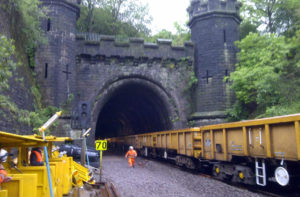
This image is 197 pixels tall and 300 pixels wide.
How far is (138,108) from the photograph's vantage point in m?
31.8

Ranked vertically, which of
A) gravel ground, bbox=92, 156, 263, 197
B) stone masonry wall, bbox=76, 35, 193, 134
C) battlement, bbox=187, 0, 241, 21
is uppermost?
battlement, bbox=187, 0, 241, 21

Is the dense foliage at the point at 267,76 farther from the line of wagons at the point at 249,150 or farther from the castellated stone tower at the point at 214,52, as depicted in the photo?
the line of wagons at the point at 249,150

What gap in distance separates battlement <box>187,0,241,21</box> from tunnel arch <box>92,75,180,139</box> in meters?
6.42

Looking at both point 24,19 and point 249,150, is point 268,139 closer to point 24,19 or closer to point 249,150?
point 249,150

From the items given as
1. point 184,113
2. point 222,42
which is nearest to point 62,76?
point 184,113

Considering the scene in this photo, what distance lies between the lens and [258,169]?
8.83 meters

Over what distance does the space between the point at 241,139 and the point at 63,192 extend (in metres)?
5.49

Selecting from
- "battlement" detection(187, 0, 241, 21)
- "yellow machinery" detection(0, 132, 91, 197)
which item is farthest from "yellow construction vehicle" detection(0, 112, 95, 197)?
"battlement" detection(187, 0, 241, 21)

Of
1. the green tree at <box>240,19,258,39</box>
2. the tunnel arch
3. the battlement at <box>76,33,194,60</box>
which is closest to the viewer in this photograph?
the battlement at <box>76,33,194,60</box>

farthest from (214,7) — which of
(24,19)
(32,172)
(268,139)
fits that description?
(32,172)

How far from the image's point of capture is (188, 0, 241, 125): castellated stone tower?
70.6 ft

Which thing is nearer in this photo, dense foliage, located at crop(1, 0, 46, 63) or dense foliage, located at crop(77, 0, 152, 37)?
dense foliage, located at crop(1, 0, 46, 63)

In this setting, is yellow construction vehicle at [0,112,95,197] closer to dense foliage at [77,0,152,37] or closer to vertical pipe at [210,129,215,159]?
vertical pipe at [210,129,215,159]

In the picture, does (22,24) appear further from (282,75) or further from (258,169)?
(282,75)
